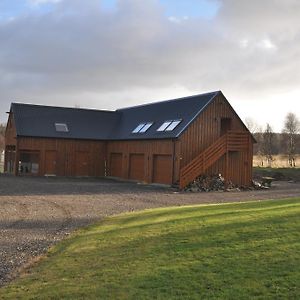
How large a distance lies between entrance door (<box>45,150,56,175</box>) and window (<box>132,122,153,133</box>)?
7.09 meters

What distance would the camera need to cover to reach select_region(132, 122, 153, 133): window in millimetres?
34969

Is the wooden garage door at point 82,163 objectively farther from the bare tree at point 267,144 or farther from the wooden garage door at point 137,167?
the bare tree at point 267,144

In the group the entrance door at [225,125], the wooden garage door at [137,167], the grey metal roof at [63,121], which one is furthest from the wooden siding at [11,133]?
the entrance door at [225,125]

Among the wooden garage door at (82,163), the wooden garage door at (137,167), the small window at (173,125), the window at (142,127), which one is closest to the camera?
the small window at (173,125)

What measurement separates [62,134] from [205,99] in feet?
43.3

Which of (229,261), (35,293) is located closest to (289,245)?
(229,261)

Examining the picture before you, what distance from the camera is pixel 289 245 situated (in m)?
8.50

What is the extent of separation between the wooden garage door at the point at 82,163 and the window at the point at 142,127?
5.45 metres

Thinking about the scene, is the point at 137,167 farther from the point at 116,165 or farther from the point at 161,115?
the point at 161,115

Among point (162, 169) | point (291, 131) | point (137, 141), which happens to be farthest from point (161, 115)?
point (291, 131)

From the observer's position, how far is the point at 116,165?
38.6 metres

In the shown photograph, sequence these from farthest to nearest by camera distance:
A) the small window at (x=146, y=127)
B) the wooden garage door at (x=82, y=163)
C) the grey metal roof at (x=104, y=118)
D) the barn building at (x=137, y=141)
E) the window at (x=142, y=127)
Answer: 1. the wooden garage door at (x=82, y=163)
2. the window at (x=142, y=127)
3. the small window at (x=146, y=127)
4. the grey metal roof at (x=104, y=118)
5. the barn building at (x=137, y=141)

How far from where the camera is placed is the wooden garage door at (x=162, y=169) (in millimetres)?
30484

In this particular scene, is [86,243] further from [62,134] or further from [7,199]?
[62,134]
